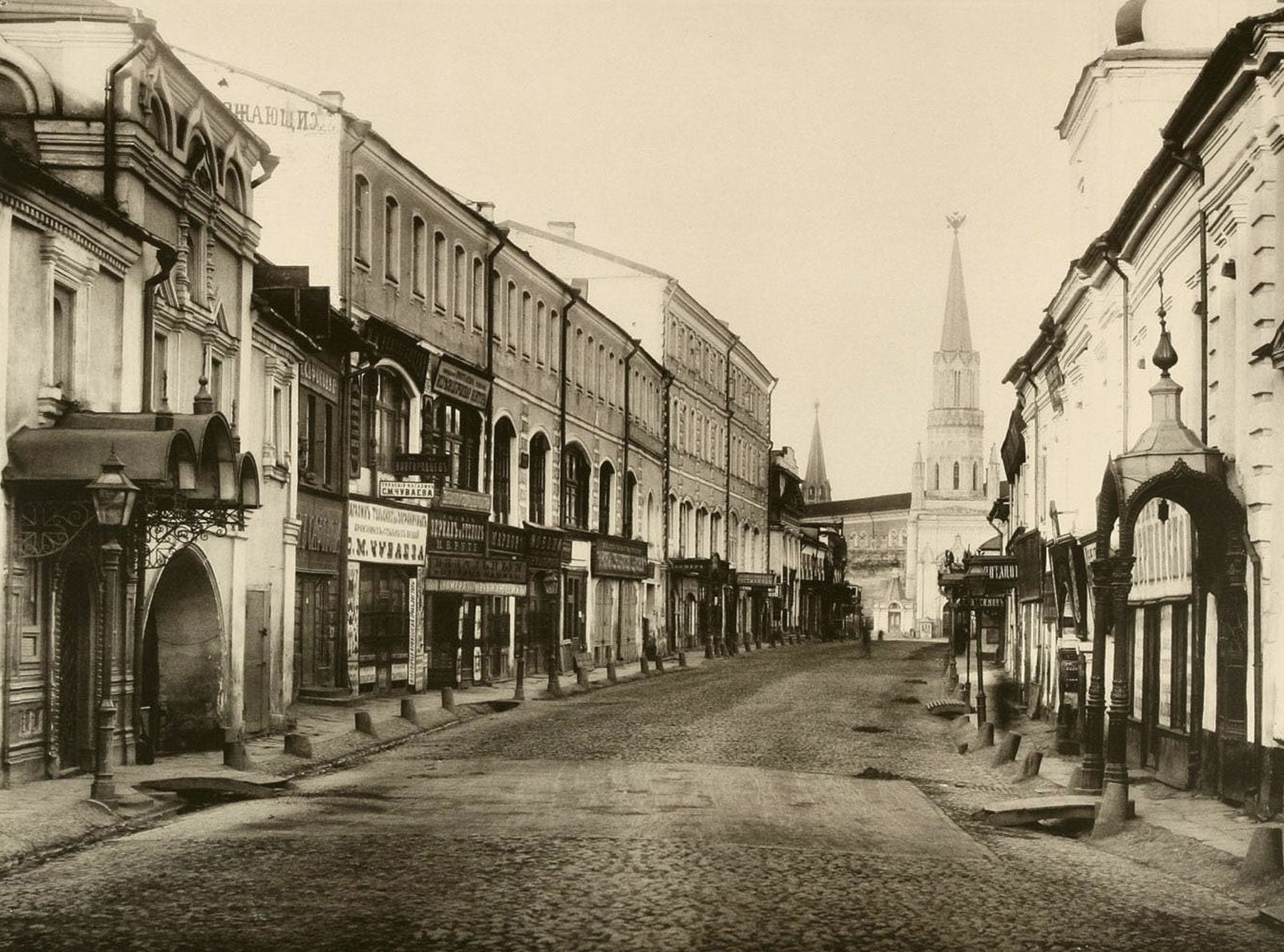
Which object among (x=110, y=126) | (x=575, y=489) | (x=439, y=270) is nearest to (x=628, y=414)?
(x=575, y=489)

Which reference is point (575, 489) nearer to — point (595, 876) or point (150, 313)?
point (150, 313)

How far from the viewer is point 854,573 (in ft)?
483

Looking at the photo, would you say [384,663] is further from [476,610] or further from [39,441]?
[39,441]

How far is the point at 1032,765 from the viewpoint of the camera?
1988cm

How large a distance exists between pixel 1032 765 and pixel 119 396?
10684 millimetres

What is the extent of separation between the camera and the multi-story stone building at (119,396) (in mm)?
16359

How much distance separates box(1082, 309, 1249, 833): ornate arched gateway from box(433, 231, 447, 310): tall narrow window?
853 inches

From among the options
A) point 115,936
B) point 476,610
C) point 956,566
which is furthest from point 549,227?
point 115,936

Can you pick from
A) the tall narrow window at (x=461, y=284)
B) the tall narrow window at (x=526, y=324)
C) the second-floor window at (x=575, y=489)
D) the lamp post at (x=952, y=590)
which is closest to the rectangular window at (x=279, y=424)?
the tall narrow window at (x=461, y=284)

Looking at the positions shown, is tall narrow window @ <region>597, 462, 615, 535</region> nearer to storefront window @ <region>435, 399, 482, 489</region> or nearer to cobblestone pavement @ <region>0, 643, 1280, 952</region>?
storefront window @ <region>435, 399, 482, 489</region>

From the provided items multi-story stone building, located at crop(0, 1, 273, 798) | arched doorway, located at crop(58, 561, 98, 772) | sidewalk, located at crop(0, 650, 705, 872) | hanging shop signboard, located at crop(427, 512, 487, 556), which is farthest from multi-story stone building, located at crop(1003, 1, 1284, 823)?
hanging shop signboard, located at crop(427, 512, 487, 556)

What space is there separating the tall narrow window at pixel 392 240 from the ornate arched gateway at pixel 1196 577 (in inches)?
770

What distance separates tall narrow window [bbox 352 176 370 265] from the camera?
31953 millimetres

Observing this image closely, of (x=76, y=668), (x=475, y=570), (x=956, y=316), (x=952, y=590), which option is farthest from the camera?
(x=956, y=316)
